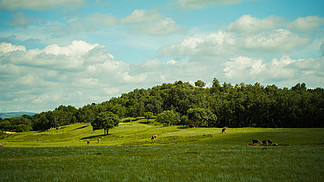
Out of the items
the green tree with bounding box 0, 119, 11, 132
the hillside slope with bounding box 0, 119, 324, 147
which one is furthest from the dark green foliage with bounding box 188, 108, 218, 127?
the green tree with bounding box 0, 119, 11, 132

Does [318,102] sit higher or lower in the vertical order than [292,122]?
higher

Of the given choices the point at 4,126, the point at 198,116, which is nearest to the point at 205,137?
the point at 198,116

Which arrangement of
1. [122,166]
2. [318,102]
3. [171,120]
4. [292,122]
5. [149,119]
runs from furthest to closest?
1. [149,119]
2. [171,120]
3. [292,122]
4. [318,102]
5. [122,166]

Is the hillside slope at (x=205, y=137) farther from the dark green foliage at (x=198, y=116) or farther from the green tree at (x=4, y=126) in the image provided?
the green tree at (x=4, y=126)

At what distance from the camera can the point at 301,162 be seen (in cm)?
1980

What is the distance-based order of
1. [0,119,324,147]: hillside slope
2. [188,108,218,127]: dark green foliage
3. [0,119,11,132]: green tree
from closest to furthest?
[0,119,324,147]: hillside slope
[188,108,218,127]: dark green foliage
[0,119,11,132]: green tree

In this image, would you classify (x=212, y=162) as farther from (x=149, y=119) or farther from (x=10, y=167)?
(x=149, y=119)

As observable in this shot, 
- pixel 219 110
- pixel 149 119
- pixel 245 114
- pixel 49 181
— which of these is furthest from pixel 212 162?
pixel 149 119

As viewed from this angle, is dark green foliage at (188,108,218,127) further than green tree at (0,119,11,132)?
No

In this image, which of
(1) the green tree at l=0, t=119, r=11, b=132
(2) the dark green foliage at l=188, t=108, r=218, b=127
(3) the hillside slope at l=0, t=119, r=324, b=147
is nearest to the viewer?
(3) the hillside slope at l=0, t=119, r=324, b=147

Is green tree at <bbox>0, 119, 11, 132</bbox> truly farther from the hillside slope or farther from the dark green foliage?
the dark green foliage

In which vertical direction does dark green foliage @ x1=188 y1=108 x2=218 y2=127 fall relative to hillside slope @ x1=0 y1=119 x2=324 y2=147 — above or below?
above

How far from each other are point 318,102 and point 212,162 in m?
108

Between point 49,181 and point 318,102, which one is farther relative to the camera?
point 318,102
